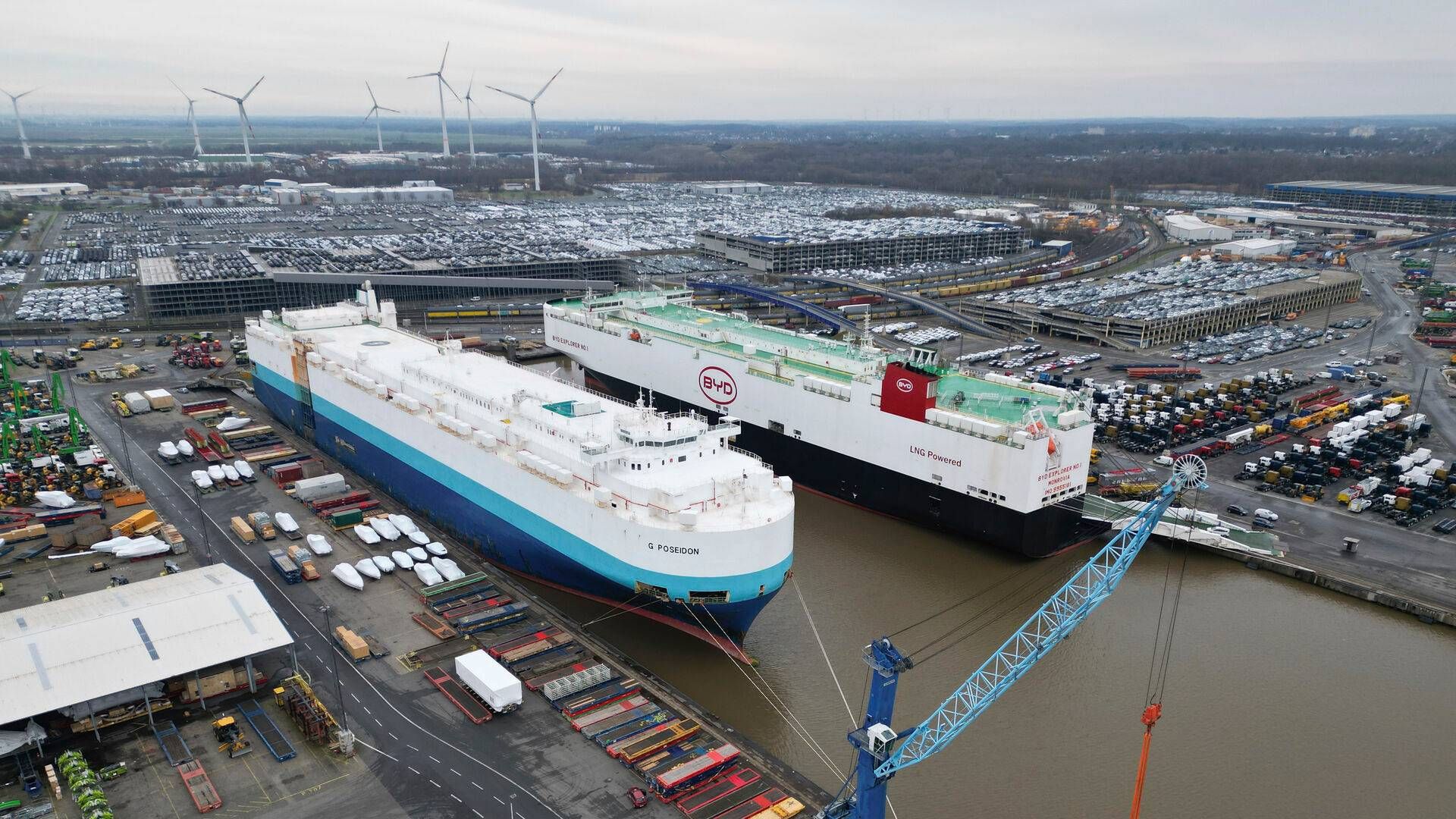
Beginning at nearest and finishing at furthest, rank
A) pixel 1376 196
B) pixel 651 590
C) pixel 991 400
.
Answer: pixel 651 590 → pixel 991 400 → pixel 1376 196

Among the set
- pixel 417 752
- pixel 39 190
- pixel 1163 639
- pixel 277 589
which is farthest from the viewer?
pixel 39 190

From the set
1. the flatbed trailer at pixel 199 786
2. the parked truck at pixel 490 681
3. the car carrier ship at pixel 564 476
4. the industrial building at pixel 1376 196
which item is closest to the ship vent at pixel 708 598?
the car carrier ship at pixel 564 476

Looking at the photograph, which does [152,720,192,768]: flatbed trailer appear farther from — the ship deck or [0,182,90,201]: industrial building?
[0,182,90,201]: industrial building

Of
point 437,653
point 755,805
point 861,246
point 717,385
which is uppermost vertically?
point 861,246

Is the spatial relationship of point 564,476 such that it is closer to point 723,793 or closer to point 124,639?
point 723,793

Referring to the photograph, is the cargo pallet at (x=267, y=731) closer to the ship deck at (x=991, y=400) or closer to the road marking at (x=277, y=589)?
the road marking at (x=277, y=589)

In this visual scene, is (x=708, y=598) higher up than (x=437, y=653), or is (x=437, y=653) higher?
(x=708, y=598)

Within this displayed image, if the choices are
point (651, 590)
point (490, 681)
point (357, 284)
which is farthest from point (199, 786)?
point (357, 284)

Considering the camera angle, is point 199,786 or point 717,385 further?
point 717,385

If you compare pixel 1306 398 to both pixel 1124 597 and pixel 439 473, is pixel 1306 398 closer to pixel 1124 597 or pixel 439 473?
pixel 1124 597
